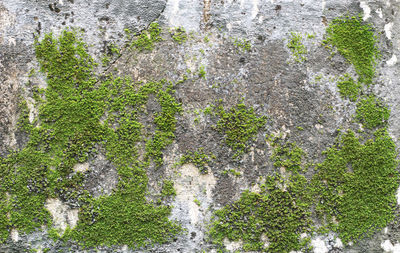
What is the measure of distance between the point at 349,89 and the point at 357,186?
0.70 meters

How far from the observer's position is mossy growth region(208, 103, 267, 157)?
2.25m

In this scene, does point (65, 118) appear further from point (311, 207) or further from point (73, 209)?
point (311, 207)

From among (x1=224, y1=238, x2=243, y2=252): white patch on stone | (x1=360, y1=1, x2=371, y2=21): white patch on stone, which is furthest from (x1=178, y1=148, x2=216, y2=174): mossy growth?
(x1=360, y1=1, x2=371, y2=21): white patch on stone

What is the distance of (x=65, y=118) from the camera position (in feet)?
7.33

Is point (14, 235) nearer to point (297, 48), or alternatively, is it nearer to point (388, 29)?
point (297, 48)

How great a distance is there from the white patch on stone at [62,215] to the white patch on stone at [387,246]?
7.16ft

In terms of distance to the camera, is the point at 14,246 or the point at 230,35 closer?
the point at 14,246

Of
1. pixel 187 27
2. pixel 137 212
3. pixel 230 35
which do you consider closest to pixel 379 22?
pixel 230 35

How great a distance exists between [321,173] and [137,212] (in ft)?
4.41

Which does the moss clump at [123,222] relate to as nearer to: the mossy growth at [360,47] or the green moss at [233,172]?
the green moss at [233,172]

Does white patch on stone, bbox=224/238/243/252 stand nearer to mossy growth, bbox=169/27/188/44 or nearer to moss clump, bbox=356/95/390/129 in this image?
moss clump, bbox=356/95/390/129

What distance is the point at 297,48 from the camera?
90.9 inches

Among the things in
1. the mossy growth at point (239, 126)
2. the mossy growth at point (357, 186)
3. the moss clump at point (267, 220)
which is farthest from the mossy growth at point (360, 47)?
the moss clump at point (267, 220)

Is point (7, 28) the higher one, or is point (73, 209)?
point (7, 28)
